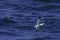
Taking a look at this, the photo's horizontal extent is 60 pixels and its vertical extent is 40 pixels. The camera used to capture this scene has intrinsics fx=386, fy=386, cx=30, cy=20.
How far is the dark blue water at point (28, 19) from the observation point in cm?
1727

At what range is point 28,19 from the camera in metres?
18.9

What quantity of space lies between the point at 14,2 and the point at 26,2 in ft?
2.29

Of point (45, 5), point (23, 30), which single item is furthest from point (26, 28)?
point (45, 5)

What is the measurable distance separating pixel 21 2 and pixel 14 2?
40 centimetres

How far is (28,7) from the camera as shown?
68.3ft

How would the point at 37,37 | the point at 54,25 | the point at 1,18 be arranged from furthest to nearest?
the point at 1,18
the point at 54,25
the point at 37,37

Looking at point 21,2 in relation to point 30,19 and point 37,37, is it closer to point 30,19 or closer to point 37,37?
point 30,19

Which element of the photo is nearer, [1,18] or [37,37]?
[37,37]

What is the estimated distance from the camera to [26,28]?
17984 mm

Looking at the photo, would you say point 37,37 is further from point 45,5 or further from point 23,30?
point 45,5

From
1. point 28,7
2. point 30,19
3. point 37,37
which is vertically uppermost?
point 28,7

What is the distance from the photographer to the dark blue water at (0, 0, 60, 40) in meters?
17.3

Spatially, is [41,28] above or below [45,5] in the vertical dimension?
below

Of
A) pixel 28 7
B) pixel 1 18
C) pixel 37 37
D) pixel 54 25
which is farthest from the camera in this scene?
pixel 28 7
